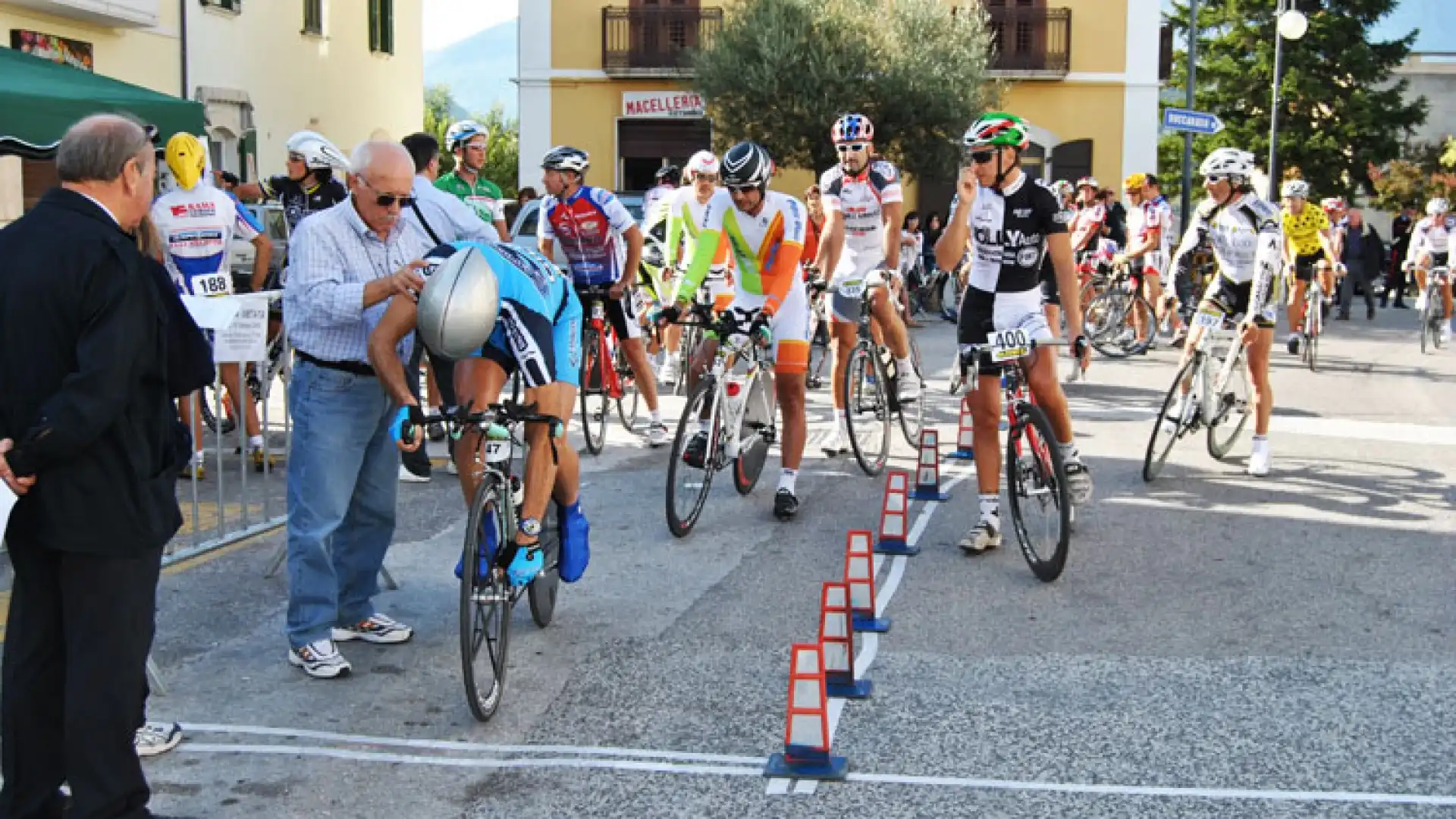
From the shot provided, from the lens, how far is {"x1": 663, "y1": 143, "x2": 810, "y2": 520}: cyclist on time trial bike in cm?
882

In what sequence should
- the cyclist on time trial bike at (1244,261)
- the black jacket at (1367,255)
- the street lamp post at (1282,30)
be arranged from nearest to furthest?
the cyclist on time trial bike at (1244,261) < the street lamp post at (1282,30) < the black jacket at (1367,255)

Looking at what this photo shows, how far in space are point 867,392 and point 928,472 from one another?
880mm

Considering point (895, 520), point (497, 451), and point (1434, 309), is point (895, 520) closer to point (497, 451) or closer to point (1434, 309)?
point (497, 451)

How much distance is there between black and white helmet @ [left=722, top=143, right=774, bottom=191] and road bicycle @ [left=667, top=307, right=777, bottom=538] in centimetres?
68

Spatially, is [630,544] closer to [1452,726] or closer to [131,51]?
[1452,726]

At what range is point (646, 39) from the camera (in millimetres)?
38219

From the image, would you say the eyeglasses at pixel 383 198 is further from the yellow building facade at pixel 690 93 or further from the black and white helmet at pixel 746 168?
the yellow building facade at pixel 690 93

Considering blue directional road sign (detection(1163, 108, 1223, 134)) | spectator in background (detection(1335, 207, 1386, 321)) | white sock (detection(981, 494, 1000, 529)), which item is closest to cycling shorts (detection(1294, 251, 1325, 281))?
blue directional road sign (detection(1163, 108, 1223, 134))

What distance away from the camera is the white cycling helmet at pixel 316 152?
10914 millimetres

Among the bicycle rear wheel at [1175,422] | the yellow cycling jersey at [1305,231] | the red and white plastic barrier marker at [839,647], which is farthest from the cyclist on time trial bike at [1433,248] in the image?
the red and white plastic barrier marker at [839,647]

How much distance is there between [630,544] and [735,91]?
25.9 metres

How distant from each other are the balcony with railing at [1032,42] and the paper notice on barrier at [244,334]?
3158 centimetres

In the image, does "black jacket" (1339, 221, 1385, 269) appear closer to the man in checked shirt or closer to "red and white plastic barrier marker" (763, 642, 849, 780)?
the man in checked shirt

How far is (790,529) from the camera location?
8.89m
